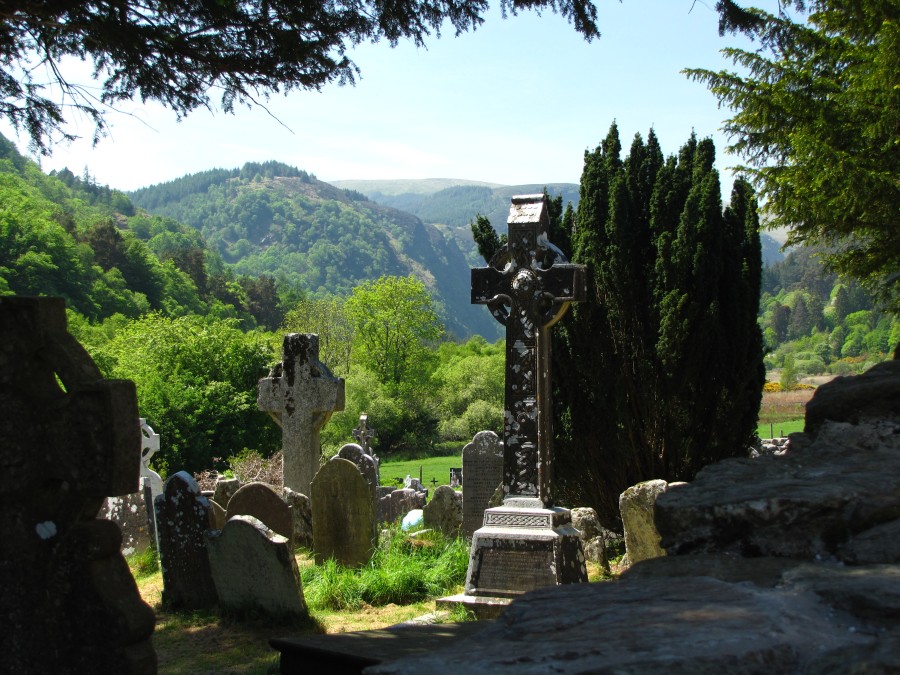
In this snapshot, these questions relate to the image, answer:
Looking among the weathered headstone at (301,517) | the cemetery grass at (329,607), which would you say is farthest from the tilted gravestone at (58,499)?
the weathered headstone at (301,517)

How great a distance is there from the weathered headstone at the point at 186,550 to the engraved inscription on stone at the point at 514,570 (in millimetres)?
2640

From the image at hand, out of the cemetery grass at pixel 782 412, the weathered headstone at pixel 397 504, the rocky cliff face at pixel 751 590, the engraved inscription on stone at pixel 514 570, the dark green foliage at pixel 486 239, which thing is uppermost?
the dark green foliage at pixel 486 239

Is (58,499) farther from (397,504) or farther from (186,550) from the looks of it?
(397,504)

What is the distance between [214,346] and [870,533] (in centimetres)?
3046

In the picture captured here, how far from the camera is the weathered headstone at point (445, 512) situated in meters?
11.9

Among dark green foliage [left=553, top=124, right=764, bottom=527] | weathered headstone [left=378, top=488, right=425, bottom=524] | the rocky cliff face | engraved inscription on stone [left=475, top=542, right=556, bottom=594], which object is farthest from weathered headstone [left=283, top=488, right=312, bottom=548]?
the rocky cliff face

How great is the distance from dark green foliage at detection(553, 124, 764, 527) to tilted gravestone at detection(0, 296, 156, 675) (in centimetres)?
806

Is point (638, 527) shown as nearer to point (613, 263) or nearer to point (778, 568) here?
point (613, 263)

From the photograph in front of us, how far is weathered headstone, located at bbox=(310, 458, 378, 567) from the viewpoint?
980 cm

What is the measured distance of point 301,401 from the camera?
11.7 meters

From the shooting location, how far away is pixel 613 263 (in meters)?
11.4

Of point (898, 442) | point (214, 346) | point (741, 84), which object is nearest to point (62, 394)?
point (898, 442)

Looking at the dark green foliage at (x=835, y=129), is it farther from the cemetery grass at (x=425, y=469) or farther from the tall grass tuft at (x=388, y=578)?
the cemetery grass at (x=425, y=469)

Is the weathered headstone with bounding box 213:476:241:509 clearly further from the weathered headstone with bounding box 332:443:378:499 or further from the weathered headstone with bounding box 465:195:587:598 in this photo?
the weathered headstone with bounding box 465:195:587:598
